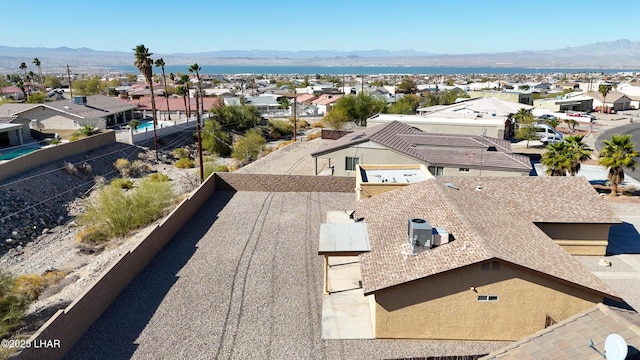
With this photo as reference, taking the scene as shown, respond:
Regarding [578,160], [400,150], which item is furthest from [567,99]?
[400,150]

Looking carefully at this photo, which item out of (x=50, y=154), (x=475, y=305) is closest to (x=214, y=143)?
(x=50, y=154)

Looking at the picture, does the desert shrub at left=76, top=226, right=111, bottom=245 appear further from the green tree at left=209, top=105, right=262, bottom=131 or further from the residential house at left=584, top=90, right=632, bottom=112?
the residential house at left=584, top=90, right=632, bottom=112

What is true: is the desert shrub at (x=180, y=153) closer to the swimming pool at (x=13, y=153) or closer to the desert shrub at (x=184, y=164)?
the desert shrub at (x=184, y=164)

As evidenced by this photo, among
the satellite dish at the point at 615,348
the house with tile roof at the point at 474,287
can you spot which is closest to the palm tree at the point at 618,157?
the house with tile roof at the point at 474,287

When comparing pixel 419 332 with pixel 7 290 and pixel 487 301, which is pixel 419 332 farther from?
pixel 7 290

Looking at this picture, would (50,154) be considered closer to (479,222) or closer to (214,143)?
(214,143)

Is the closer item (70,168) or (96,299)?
(96,299)
